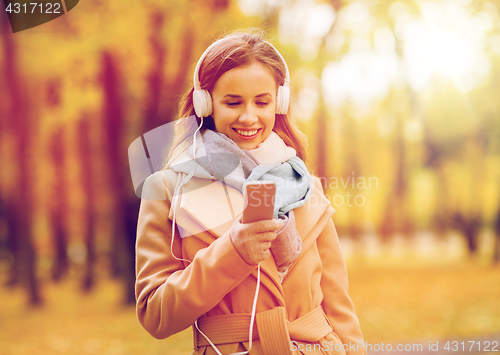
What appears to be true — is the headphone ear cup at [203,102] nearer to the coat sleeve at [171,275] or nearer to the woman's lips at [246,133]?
the woman's lips at [246,133]

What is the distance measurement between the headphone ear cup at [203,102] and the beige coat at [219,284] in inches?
11.1

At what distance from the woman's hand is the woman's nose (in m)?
0.44

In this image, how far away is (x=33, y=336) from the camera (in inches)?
277

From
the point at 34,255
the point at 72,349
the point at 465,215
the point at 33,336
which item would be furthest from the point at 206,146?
the point at 465,215

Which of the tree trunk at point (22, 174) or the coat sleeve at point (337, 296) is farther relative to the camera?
the tree trunk at point (22, 174)

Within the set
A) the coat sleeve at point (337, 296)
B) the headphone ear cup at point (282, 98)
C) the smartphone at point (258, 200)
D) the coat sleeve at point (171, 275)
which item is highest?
the headphone ear cup at point (282, 98)

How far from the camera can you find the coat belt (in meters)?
1.57

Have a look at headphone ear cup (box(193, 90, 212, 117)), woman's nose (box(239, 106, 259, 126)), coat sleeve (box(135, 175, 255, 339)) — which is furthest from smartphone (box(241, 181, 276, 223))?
headphone ear cup (box(193, 90, 212, 117))

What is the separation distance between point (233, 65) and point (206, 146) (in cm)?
35

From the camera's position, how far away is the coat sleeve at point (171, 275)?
149cm

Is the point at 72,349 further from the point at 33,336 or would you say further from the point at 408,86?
the point at 408,86

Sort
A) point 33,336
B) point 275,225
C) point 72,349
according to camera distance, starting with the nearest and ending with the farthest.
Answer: point 275,225 → point 72,349 → point 33,336

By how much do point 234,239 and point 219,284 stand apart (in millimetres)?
183

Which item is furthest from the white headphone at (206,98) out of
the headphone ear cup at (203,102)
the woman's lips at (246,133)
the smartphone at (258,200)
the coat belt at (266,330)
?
the coat belt at (266,330)
